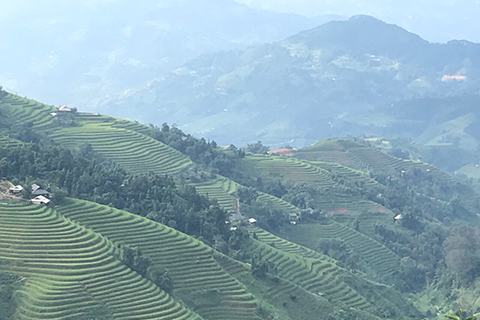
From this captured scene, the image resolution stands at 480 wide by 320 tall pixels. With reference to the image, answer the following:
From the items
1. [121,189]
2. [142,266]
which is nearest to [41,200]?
[142,266]

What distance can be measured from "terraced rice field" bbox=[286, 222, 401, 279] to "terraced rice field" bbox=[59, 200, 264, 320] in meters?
17.9

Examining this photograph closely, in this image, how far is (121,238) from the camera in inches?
2111

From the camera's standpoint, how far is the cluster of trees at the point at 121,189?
196 feet

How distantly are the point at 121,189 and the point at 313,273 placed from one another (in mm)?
13707

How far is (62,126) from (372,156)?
3833cm

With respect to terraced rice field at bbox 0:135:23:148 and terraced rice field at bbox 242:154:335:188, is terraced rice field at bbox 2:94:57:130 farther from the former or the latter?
terraced rice field at bbox 242:154:335:188

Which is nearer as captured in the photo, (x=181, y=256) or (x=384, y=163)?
(x=181, y=256)

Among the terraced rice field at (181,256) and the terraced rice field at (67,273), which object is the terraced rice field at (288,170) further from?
the terraced rice field at (67,273)

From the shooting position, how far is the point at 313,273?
6228 cm

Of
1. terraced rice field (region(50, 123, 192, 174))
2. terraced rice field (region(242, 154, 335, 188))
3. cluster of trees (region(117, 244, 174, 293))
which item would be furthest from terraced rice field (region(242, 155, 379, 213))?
cluster of trees (region(117, 244, 174, 293))

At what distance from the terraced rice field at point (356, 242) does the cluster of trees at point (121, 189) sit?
995 cm

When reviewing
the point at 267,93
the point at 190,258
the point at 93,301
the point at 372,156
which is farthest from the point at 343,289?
the point at 267,93

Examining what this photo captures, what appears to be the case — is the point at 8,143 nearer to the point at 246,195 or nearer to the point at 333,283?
the point at 246,195

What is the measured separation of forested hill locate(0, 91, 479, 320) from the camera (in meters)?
48.1
